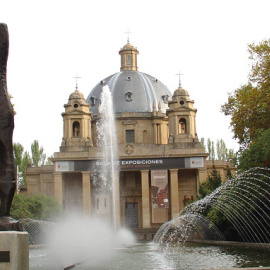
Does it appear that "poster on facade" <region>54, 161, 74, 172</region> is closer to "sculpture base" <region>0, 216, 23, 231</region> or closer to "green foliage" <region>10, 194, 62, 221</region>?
"green foliage" <region>10, 194, 62, 221</region>

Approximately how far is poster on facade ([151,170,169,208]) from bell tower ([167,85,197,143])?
629cm

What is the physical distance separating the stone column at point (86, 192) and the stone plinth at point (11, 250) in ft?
165

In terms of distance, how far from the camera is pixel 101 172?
58281 mm

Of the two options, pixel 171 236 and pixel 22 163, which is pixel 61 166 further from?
pixel 171 236

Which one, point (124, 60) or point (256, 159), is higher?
point (124, 60)

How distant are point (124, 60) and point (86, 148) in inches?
921

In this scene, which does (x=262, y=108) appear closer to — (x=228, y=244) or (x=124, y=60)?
(x=228, y=244)

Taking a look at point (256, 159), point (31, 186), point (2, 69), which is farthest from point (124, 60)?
point (2, 69)

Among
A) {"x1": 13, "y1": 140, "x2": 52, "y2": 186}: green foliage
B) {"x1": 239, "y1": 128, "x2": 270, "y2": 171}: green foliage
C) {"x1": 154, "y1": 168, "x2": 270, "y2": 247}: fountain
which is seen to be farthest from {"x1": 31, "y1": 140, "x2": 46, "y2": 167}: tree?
{"x1": 239, "y1": 128, "x2": 270, "y2": 171}: green foliage

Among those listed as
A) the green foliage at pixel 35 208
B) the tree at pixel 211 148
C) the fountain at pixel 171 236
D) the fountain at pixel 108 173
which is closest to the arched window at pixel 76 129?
the fountain at pixel 171 236

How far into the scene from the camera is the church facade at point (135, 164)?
2259 inches

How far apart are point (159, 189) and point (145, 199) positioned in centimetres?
245

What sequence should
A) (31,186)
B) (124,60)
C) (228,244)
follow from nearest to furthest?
(228,244) → (31,186) → (124,60)

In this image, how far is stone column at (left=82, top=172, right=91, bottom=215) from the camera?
5731cm
